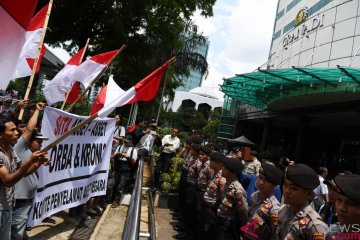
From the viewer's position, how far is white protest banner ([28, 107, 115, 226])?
15.7 ft

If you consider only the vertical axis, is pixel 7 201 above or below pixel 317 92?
below

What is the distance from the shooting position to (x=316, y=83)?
1502 centimetres

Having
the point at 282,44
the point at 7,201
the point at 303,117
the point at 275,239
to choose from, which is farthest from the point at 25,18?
the point at 282,44

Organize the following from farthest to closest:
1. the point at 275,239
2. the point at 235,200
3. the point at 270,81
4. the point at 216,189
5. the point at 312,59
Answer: the point at 312,59
the point at 270,81
the point at 216,189
the point at 235,200
the point at 275,239

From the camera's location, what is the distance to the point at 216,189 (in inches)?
221

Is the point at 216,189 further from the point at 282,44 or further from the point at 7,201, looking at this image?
the point at 282,44

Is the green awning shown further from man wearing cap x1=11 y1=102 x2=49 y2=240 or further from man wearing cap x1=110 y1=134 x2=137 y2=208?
man wearing cap x1=11 y1=102 x2=49 y2=240

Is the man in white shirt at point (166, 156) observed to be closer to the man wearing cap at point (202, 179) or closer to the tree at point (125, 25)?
the man wearing cap at point (202, 179)

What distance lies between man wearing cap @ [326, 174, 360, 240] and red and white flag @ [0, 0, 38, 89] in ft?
8.39

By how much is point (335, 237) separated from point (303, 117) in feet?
64.9

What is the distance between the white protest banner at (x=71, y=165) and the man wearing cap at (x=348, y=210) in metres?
3.43

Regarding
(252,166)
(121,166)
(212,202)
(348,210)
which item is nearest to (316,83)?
(252,166)

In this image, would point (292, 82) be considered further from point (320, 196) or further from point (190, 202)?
point (190, 202)

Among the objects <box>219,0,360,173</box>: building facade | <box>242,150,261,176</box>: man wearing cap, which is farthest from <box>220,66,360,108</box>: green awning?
→ <box>242,150,261,176</box>: man wearing cap
